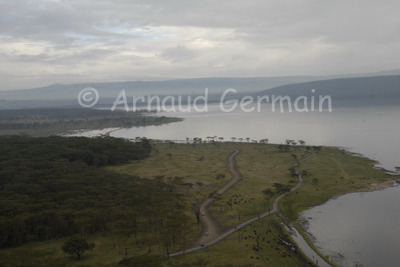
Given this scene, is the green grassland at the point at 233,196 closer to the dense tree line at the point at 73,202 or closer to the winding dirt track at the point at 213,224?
the winding dirt track at the point at 213,224

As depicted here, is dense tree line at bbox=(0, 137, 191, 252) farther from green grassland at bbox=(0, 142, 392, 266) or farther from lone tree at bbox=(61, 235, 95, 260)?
lone tree at bbox=(61, 235, 95, 260)

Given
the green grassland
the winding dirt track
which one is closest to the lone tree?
the green grassland

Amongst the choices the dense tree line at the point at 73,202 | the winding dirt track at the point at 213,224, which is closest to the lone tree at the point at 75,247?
the dense tree line at the point at 73,202

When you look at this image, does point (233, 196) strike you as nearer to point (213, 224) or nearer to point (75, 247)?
point (213, 224)

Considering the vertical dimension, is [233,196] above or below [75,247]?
below

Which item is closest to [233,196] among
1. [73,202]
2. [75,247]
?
[73,202]

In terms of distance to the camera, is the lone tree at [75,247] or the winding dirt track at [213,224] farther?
the winding dirt track at [213,224]
